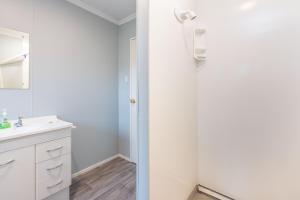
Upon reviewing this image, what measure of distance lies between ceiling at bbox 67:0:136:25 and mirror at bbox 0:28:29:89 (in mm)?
848

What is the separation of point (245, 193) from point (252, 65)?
1.27 m

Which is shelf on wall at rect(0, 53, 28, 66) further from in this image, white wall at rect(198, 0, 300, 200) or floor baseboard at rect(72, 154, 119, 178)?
white wall at rect(198, 0, 300, 200)

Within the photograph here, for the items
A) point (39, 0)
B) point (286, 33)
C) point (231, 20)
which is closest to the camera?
point (286, 33)

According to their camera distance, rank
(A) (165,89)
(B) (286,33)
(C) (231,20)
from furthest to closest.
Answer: (C) (231,20), (B) (286,33), (A) (165,89)

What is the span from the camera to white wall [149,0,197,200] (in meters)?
0.90

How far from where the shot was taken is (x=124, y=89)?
247 centimetres

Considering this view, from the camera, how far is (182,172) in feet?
4.36

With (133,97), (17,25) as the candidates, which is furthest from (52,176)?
(17,25)

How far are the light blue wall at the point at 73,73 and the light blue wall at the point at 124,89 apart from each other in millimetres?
95

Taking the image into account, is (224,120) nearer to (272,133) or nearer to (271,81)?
(272,133)

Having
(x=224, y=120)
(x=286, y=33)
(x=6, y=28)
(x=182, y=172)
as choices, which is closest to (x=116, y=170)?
(x=182, y=172)

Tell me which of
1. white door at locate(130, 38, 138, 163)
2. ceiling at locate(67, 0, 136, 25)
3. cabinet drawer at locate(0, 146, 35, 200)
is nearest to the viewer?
cabinet drawer at locate(0, 146, 35, 200)

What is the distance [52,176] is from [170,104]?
1.33 m

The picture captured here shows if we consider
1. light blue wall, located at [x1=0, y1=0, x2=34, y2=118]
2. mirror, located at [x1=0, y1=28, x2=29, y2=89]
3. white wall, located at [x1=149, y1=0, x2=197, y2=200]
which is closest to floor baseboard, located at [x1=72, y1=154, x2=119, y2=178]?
light blue wall, located at [x1=0, y1=0, x2=34, y2=118]
